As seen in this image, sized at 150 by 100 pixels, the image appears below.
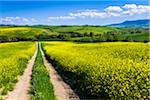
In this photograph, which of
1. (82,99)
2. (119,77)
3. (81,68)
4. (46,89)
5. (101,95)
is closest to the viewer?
(119,77)

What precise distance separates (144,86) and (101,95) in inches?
146

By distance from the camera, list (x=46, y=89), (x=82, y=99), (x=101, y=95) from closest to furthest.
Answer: (x=101, y=95) → (x=82, y=99) → (x=46, y=89)

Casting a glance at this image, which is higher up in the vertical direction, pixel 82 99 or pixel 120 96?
pixel 120 96

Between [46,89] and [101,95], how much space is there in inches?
194

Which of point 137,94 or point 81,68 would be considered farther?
point 81,68

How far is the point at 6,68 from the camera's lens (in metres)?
30.2

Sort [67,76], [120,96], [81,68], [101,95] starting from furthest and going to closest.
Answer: [67,76]
[81,68]
[101,95]
[120,96]

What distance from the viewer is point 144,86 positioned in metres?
13.3

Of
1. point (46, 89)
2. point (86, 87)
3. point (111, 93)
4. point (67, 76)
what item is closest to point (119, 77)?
point (111, 93)

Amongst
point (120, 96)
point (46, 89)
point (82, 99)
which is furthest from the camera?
point (46, 89)

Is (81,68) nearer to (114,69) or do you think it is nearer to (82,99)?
(82,99)

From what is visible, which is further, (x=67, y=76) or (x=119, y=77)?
(x=67, y=76)

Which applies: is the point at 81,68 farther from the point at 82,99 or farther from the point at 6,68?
the point at 6,68

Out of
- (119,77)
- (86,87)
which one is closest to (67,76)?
(86,87)
